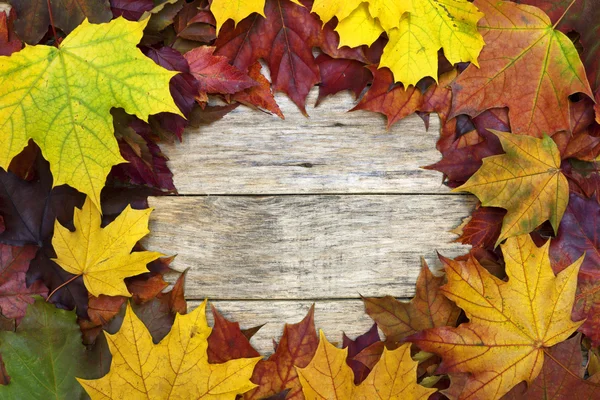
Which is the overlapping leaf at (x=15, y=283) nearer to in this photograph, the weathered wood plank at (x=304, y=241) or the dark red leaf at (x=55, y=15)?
the weathered wood plank at (x=304, y=241)

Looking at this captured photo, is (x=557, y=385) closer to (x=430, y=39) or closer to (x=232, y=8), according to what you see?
(x=430, y=39)

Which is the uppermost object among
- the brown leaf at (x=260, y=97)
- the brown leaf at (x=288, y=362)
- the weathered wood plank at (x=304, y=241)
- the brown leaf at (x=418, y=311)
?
the brown leaf at (x=260, y=97)

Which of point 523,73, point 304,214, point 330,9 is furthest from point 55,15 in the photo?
point 523,73

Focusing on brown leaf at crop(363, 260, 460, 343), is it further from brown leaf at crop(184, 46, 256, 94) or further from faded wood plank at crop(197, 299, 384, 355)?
brown leaf at crop(184, 46, 256, 94)

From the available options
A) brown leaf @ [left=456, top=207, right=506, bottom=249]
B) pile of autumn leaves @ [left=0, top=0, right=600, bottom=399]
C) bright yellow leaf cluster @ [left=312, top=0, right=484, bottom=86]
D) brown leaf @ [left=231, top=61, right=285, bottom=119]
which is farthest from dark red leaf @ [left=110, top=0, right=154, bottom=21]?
brown leaf @ [left=456, top=207, right=506, bottom=249]

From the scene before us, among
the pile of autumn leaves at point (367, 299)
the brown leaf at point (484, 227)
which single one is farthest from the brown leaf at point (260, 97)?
the brown leaf at point (484, 227)

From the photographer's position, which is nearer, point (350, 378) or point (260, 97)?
point (350, 378)
